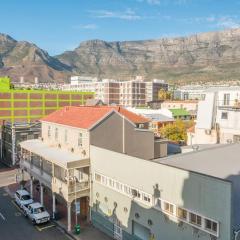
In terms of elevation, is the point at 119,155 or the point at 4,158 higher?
the point at 119,155

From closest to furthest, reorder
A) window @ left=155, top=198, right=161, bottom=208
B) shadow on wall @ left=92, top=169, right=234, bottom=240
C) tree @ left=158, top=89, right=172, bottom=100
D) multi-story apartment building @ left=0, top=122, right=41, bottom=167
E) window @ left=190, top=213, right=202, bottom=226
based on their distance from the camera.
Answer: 1. shadow on wall @ left=92, top=169, right=234, bottom=240
2. window @ left=190, top=213, right=202, bottom=226
3. window @ left=155, top=198, right=161, bottom=208
4. multi-story apartment building @ left=0, top=122, right=41, bottom=167
5. tree @ left=158, top=89, right=172, bottom=100

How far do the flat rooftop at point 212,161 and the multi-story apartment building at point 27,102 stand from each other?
54062 millimetres

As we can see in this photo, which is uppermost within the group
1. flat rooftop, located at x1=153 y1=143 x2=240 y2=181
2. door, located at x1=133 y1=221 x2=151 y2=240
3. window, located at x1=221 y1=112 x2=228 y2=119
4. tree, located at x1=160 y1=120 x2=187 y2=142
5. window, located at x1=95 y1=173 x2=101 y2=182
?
window, located at x1=221 y1=112 x2=228 y2=119

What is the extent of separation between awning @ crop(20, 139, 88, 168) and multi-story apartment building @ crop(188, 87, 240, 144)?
2078cm

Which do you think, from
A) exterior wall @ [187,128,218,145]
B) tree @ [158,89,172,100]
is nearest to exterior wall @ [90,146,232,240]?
exterior wall @ [187,128,218,145]

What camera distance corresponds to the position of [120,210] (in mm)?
25297

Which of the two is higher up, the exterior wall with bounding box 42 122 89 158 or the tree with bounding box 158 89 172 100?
the tree with bounding box 158 89 172 100

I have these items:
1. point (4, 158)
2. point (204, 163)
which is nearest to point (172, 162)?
point (204, 163)

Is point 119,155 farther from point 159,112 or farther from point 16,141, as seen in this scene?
point 159,112

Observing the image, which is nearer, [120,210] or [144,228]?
[144,228]

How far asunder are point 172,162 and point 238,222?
25.4 ft

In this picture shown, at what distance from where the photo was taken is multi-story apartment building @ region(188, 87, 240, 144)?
3922cm

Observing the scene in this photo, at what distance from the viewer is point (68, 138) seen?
31516 millimetres

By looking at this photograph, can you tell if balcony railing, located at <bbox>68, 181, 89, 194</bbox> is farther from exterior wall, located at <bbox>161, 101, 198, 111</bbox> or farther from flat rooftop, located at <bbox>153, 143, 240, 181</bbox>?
exterior wall, located at <bbox>161, 101, 198, 111</bbox>
